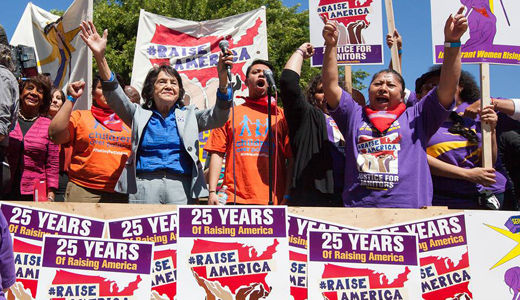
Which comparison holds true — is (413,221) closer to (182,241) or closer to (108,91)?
(182,241)

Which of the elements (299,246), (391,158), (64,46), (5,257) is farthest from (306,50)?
(64,46)

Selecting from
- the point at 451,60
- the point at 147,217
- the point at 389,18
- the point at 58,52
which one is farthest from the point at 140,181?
the point at 58,52

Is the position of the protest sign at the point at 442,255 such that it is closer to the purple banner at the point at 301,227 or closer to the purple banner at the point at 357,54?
the purple banner at the point at 301,227

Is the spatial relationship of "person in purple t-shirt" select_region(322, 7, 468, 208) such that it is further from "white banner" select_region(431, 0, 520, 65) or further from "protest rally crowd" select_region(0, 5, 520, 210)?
"white banner" select_region(431, 0, 520, 65)

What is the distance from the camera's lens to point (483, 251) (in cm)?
306

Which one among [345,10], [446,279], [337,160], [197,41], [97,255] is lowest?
[446,279]

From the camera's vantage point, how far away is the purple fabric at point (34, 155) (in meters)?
4.18

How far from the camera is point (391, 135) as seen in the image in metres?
3.30

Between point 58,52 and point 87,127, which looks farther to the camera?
point 58,52

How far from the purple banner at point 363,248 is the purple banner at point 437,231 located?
11 centimetres

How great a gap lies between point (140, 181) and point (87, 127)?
3.38 ft

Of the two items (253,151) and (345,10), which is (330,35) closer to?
(253,151)

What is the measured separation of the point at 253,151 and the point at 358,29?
1.44 meters

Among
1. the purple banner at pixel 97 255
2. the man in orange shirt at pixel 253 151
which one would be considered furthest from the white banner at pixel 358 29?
the purple banner at pixel 97 255
